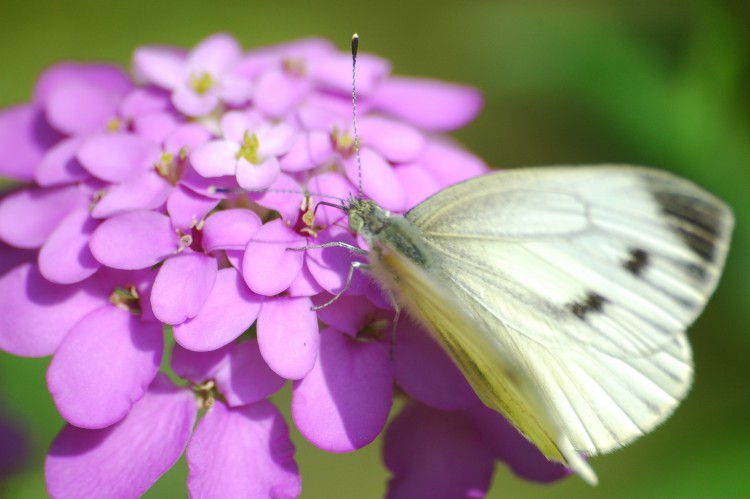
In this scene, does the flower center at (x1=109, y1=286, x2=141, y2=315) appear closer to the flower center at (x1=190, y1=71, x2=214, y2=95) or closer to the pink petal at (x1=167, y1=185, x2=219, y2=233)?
the pink petal at (x1=167, y1=185, x2=219, y2=233)

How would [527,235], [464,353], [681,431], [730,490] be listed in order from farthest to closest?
1. [681,431]
2. [730,490]
3. [527,235]
4. [464,353]

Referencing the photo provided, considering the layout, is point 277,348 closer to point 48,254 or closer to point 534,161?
point 48,254

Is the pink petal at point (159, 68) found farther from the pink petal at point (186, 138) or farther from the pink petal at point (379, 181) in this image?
the pink petal at point (379, 181)

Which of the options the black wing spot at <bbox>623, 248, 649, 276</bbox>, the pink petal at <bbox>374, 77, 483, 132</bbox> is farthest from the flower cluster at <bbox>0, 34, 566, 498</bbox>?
the black wing spot at <bbox>623, 248, 649, 276</bbox>

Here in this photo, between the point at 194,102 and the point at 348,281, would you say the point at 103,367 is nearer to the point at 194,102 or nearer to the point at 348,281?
the point at 348,281

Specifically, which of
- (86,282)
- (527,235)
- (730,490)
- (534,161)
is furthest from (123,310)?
(534,161)

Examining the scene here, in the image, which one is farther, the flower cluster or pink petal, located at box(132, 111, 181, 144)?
pink petal, located at box(132, 111, 181, 144)
